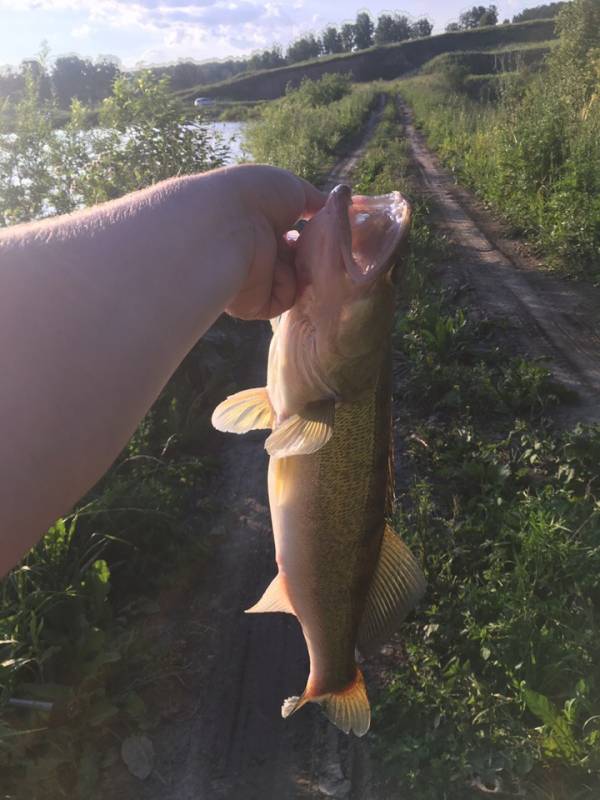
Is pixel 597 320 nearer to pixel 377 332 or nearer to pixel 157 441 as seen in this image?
pixel 157 441

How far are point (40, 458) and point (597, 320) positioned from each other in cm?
800

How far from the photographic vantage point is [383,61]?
8500 cm

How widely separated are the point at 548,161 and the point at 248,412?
38.2ft

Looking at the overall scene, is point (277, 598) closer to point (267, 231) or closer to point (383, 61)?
point (267, 231)

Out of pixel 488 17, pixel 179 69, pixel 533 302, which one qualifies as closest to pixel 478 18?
pixel 488 17

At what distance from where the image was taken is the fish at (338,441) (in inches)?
71.7

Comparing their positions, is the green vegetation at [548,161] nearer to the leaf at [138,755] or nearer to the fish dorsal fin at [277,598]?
the fish dorsal fin at [277,598]

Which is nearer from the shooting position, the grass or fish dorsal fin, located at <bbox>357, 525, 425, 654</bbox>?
fish dorsal fin, located at <bbox>357, 525, 425, 654</bbox>

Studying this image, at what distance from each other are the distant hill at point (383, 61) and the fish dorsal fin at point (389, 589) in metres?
73.6

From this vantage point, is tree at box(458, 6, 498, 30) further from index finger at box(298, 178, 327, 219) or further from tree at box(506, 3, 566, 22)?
index finger at box(298, 178, 327, 219)

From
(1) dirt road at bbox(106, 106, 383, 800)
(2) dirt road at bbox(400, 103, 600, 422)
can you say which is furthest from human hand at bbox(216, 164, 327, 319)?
(2) dirt road at bbox(400, 103, 600, 422)

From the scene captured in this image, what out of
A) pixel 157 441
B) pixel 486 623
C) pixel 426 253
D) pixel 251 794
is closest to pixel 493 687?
pixel 486 623

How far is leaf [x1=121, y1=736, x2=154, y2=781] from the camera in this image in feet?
9.86

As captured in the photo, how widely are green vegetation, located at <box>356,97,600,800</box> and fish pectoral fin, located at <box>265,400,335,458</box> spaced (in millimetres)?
1625
